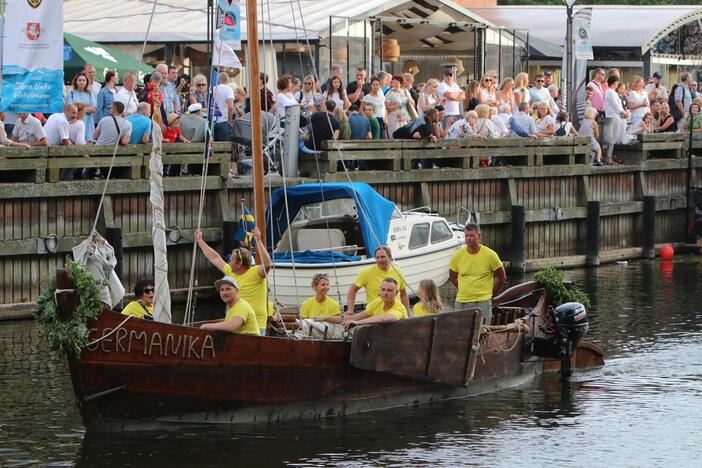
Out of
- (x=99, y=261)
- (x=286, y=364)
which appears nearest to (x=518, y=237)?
(x=286, y=364)

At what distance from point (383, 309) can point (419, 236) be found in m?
8.39

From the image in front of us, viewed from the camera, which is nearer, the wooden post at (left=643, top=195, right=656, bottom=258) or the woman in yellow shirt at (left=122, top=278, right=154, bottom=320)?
the woman in yellow shirt at (left=122, top=278, right=154, bottom=320)

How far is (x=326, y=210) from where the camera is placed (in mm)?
27203

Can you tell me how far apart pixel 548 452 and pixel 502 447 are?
20.6 inches

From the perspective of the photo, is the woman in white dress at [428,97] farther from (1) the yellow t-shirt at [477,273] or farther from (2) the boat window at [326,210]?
(1) the yellow t-shirt at [477,273]

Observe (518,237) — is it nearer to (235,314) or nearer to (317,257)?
(317,257)

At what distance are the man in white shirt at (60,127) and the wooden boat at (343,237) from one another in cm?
346

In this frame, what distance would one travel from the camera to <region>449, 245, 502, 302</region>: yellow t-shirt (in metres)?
20.9

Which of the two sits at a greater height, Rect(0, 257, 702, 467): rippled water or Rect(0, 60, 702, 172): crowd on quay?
Rect(0, 60, 702, 172): crowd on quay

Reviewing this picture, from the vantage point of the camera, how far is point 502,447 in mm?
17703

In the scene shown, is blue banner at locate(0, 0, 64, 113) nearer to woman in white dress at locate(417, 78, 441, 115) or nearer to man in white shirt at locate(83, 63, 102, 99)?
man in white shirt at locate(83, 63, 102, 99)

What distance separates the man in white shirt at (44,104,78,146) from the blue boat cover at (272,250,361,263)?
389 cm

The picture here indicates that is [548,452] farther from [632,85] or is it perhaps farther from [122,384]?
[632,85]

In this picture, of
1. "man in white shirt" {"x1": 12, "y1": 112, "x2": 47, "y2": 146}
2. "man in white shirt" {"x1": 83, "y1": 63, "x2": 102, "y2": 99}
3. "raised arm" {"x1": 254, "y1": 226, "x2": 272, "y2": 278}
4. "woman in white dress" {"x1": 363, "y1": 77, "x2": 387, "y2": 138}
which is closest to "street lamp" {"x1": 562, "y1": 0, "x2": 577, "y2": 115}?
"woman in white dress" {"x1": 363, "y1": 77, "x2": 387, "y2": 138}
